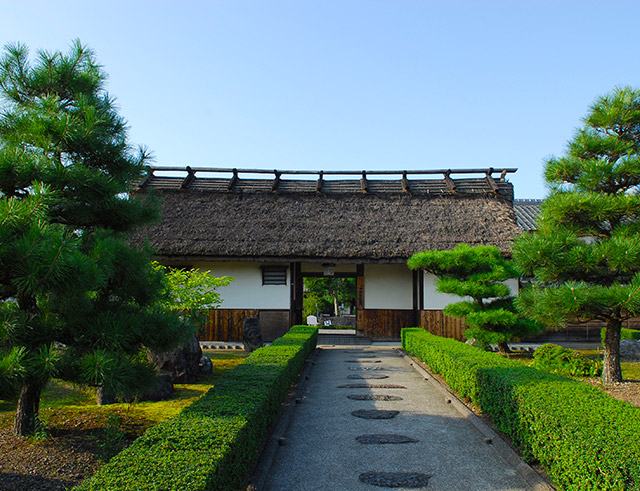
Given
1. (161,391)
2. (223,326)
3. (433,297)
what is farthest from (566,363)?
(223,326)

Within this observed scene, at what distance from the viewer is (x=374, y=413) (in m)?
7.48

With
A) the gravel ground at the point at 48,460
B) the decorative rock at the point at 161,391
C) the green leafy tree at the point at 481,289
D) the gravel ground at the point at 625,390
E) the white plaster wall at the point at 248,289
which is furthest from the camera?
the white plaster wall at the point at 248,289

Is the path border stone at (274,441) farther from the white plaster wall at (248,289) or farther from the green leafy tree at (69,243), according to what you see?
the white plaster wall at (248,289)

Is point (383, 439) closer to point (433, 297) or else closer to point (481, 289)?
point (481, 289)

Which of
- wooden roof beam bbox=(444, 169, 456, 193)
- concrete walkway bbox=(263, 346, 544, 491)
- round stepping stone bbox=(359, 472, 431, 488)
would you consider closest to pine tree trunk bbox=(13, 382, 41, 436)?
concrete walkway bbox=(263, 346, 544, 491)

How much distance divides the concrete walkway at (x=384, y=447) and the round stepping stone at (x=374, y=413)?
0.07ft

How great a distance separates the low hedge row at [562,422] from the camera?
3.70 metres

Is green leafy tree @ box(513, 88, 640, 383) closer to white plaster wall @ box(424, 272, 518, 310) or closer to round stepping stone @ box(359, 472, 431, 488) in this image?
round stepping stone @ box(359, 472, 431, 488)

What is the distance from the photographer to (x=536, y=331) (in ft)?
41.5

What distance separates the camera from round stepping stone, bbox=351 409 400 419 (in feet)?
23.9

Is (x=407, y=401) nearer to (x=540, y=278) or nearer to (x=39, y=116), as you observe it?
(x=540, y=278)

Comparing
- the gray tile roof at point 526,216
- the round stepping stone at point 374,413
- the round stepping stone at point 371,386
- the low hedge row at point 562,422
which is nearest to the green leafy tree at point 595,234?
the low hedge row at point 562,422

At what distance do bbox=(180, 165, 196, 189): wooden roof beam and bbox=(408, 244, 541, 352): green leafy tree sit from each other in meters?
10.0

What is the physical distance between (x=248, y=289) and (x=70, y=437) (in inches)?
451
